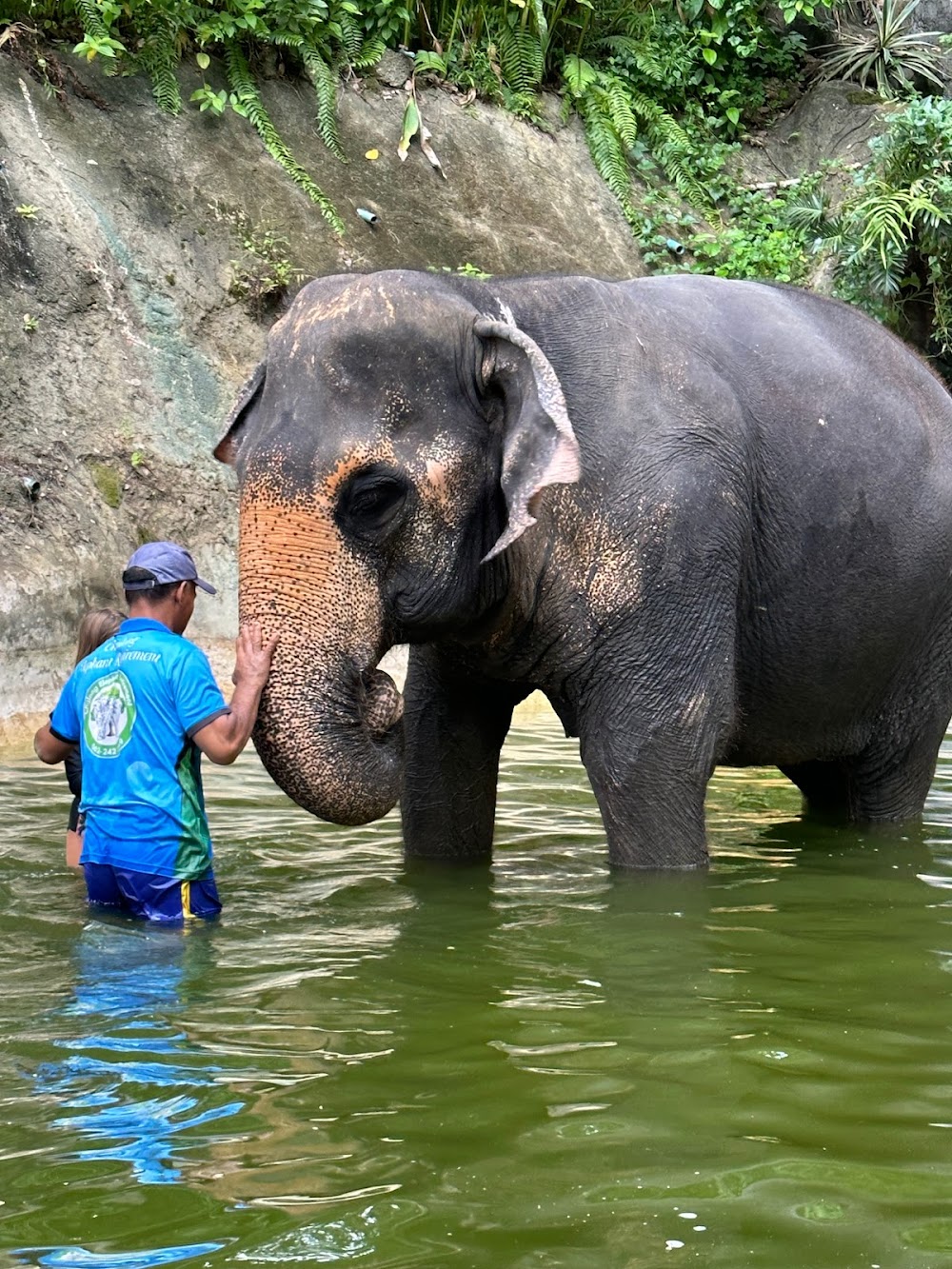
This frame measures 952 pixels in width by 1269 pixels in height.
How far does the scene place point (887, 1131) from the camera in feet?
10.4

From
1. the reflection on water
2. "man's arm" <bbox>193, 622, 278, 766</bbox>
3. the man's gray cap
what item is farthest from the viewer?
the man's gray cap


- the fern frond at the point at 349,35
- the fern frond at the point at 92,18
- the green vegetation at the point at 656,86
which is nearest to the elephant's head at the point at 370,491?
the green vegetation at the point at 656,86

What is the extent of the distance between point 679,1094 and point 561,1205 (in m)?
0.62

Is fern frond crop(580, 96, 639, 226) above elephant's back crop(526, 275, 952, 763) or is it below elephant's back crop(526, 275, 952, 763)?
above

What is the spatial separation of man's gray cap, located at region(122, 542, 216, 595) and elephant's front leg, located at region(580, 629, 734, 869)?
48.7 inches

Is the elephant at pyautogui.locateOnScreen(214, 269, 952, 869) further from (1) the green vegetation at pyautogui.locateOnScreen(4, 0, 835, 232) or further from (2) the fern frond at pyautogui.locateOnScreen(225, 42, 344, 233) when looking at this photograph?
(1) the green vegetation at pyautogui.locateOnScreen(4, 0, 835, 232)

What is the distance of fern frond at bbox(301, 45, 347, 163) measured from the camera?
13.2m

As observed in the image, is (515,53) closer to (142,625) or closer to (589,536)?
(589,536)

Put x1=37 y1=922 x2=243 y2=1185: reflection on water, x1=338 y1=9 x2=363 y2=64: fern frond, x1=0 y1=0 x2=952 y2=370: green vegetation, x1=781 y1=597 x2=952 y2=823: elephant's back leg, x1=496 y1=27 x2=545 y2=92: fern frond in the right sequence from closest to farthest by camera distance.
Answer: x1=37 y1=922 x2=243 y2=1185: reflection on water, x1=781 y1=597 x2=952 y2=823: elephant's back leg, x1=0 y1=0 x2=952 y2=370: green vegetation, x1=338 y1=9 x2=363 y2=64: fern frond, x1=496 y1=27 x2=545 y2=92: fern frond

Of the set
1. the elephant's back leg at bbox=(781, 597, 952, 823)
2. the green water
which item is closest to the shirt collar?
the green water

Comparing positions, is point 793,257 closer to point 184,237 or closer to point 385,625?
point 184,237

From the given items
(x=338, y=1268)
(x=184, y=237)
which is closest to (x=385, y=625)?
(x=338, y=1268)

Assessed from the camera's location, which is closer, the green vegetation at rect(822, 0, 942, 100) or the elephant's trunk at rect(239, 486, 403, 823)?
the elephant's trunk at rect(239, 486, 403, 823)

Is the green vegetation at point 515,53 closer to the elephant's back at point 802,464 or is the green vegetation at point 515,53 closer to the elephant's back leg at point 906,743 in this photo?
the elephant's back at point 802,464
